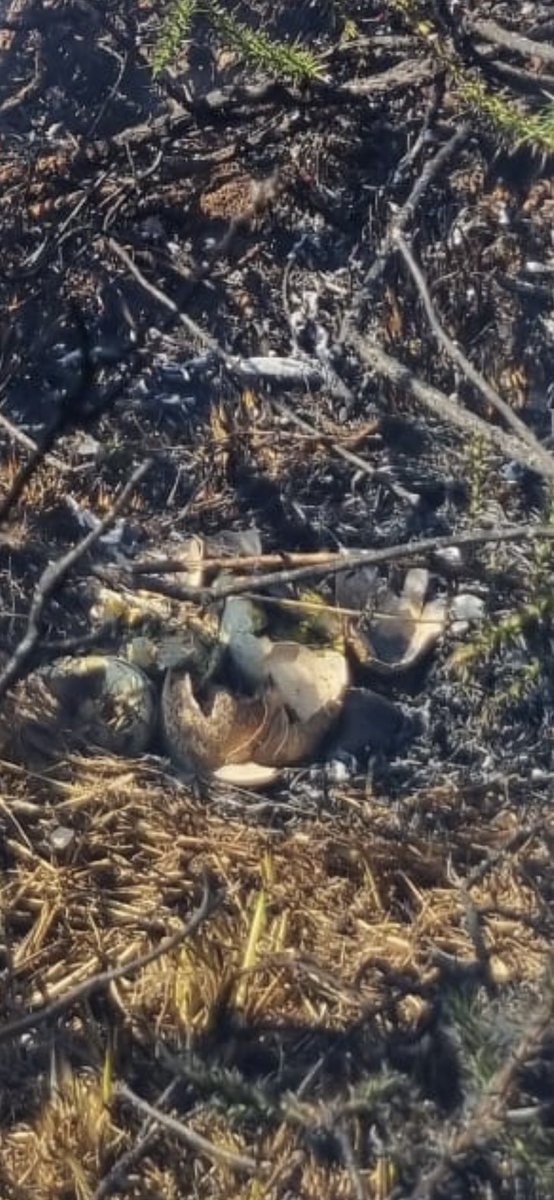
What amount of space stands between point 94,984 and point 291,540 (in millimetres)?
1037

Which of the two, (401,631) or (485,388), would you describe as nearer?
(485,388)

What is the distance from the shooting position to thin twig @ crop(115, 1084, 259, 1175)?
1.87 metres

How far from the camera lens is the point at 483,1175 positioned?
6.30 ft

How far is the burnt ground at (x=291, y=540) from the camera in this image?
199 cm

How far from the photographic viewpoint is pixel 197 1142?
74.0 inches

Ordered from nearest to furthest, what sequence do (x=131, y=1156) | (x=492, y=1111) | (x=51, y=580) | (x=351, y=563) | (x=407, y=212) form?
(x=492, y=1111), (x=131, y=1156), (x=51, y=580), (x=351, y=563), (x=407, y=212)

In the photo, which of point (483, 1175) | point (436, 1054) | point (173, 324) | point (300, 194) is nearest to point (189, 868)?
point (436, 1054)

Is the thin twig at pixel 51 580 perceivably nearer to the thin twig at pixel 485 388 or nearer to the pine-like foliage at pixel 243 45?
the thin twig at pixel 485 388

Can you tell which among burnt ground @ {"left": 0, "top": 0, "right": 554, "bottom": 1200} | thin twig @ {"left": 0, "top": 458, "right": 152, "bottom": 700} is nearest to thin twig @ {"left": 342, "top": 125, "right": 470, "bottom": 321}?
burnt ground @ {"left": 0, "top": 0, "right": 554, "bottom": 1200}

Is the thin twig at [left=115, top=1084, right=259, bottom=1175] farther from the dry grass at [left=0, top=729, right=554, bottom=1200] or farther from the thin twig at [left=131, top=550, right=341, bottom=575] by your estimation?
the thin twig at [left=131, top=550, right=341, bottom=575]

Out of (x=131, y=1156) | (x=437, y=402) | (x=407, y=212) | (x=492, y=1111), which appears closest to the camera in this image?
(x=492, y=1111)

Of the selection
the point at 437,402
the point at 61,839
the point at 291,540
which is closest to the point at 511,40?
the point at 437,402

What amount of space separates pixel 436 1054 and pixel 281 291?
1681mm

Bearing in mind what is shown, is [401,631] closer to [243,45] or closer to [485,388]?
[485,388]
